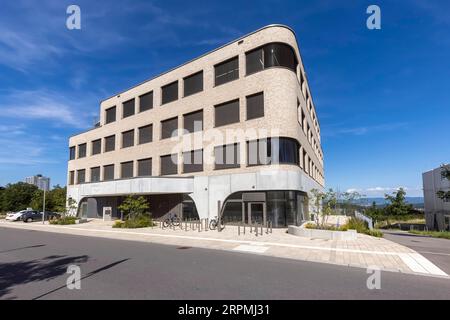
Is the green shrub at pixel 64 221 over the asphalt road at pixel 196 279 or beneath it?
beneath

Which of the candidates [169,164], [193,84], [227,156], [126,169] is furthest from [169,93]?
[227,156]

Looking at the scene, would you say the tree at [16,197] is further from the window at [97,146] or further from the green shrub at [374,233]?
the green shrub at [374,233]

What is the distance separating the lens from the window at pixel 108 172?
3781 centimetres

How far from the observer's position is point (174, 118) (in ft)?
102

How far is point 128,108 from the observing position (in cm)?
3728

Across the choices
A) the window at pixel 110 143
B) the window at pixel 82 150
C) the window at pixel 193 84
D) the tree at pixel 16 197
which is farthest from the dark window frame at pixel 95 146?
the tree at pixel 16 197

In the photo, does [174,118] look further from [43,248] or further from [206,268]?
[206,268]

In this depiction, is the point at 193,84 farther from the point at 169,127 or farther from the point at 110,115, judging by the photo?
the point at 110,115

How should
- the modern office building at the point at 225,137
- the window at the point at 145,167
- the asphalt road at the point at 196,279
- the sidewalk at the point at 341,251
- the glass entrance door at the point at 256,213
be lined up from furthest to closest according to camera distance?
the window at the point at 145,167
the modern office building at the point at 225,137
the glass entrance door at the point at 256,213
the sidewalk at the point at 341,251
the asphalt road at the point at 196,279

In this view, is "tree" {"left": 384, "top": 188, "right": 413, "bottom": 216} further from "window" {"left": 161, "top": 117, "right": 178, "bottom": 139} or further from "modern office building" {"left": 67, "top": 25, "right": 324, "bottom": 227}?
"window" {"left": 161, "top": 117, "right": 178, "bottom": 139}

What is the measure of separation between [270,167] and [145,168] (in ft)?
53.8

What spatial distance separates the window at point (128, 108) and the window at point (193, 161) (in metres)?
12.2

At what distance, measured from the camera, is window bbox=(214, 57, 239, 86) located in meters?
26.7
